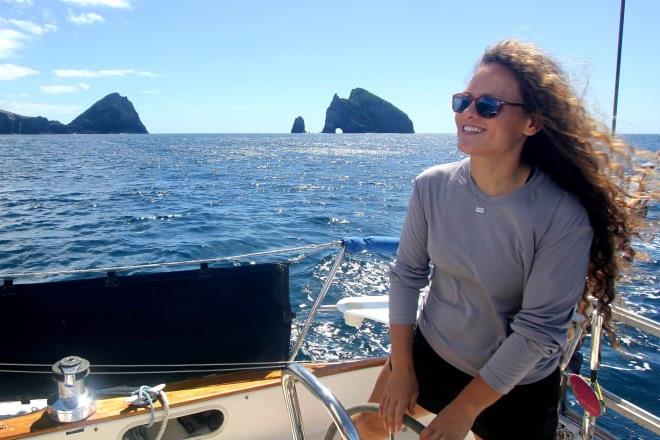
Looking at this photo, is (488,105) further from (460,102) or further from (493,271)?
(493,271)

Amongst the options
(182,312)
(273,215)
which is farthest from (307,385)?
(273,215)

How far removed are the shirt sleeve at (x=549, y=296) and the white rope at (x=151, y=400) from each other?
120 centimetres

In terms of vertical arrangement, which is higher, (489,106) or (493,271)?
(489,106)

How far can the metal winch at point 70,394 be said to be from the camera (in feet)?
5.79

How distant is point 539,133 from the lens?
5.05ft

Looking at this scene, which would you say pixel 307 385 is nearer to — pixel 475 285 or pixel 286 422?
pixel 475 285

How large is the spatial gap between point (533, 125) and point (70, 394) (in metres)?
1.82

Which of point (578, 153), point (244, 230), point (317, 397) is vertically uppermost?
point (578, 153)

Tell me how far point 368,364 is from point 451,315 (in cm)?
85

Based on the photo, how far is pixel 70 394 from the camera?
1808 mm

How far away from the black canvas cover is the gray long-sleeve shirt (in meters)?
1.19

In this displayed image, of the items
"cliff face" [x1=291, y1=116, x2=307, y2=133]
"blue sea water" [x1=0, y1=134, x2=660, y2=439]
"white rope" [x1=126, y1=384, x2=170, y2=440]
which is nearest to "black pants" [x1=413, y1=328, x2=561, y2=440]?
"blue sea water" [x1=0, y1=134, x2=660, y2=439]

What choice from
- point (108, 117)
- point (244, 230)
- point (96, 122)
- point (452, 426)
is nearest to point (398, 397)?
point (452, 426)

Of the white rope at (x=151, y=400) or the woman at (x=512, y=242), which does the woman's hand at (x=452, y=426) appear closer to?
the woman at (x=512, y=242)
